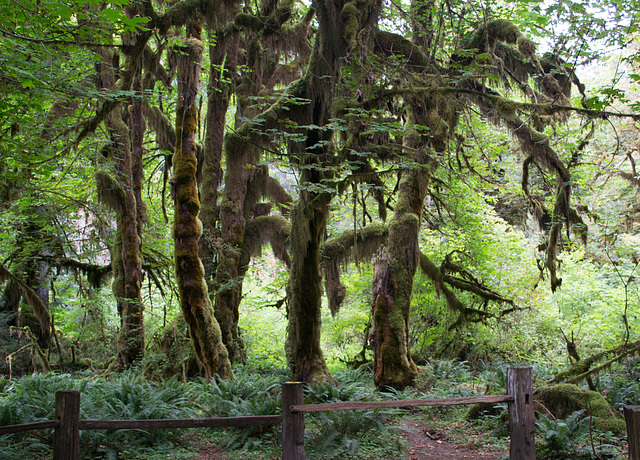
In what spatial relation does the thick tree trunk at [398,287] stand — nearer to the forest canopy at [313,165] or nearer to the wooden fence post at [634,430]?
the forest canopy at [313,165]

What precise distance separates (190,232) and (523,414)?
627cm

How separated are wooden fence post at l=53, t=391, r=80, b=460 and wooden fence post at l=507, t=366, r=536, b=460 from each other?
4703 millimetres

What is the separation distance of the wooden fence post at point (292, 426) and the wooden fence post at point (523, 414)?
232cm

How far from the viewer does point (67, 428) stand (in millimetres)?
5098

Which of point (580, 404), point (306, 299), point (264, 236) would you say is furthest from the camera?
point (264, 236)

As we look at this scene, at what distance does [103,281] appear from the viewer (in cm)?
1457

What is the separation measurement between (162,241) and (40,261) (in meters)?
3.72

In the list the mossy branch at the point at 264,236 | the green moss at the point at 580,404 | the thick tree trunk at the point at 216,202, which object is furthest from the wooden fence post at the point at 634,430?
the mossy branch at the point at 264,236

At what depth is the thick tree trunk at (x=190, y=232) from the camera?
8.77 metres

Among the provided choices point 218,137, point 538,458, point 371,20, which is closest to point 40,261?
point 218,137

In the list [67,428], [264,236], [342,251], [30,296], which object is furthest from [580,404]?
[30,296]

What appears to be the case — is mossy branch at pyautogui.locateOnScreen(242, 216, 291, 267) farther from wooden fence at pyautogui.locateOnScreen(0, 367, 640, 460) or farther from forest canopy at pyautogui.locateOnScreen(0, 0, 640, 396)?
wooden fence at pyautogui.locateOnScreen(0, 367, 640, 460)

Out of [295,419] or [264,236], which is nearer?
[295,419]

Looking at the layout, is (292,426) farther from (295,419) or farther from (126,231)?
(126,231)
